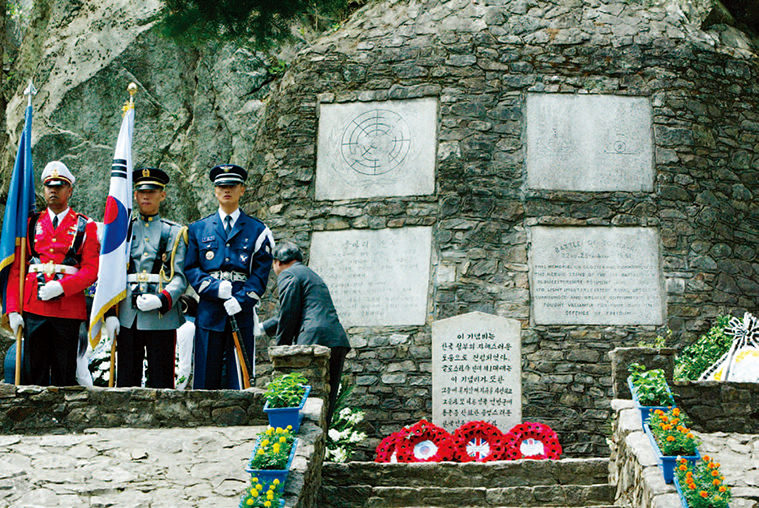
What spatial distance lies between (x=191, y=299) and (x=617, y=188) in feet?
16.2

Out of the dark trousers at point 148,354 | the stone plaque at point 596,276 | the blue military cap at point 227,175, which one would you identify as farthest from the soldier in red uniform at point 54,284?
the stone plaque at point 596,276

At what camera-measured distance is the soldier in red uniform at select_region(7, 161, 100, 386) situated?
6324 millimetres

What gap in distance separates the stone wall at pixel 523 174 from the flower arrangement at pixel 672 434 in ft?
12.0

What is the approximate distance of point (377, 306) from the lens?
9.49 meters

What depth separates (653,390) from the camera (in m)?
5.57

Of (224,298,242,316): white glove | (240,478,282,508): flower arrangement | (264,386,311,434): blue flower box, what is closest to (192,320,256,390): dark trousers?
(224,298,242,316): white glove

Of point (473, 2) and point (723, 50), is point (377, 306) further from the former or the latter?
point (723, 50)

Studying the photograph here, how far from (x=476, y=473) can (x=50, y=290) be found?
10.6 ft

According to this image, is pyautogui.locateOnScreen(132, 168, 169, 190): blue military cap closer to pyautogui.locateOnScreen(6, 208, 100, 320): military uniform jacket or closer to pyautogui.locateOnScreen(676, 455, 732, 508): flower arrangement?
pyautogui.locateOnScreen(6, 208, 100, 320): military uniform jacket

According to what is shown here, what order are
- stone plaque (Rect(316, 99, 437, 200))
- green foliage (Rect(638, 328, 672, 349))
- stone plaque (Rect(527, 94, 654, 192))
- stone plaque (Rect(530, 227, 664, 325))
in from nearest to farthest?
green foliage (Rect(638, 328, 672, 349))
stone plaque (Rect(530, 227, 664, 325))
stone plaque (Rect(527, 94, 654, 192))
stone plaque (Rect(316, 99, 437, 200))

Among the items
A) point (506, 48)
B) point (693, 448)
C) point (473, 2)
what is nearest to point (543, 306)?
point (506, 48)

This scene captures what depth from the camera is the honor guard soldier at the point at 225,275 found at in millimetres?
6469

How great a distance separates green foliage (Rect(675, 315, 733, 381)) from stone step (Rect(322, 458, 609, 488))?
116 inches

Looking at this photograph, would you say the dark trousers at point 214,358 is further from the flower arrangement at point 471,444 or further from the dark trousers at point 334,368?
the flower arrangement at point 471,444
